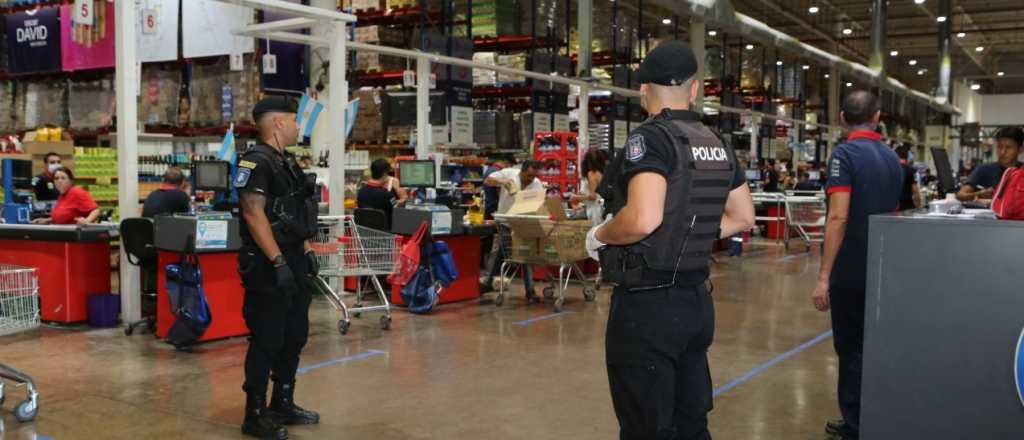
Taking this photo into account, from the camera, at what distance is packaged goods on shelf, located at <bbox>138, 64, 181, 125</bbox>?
460 inches

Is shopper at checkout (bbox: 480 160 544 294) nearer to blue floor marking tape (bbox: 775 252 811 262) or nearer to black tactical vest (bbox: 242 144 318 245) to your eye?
black tactical vest (bbox: 242 144 318 245)

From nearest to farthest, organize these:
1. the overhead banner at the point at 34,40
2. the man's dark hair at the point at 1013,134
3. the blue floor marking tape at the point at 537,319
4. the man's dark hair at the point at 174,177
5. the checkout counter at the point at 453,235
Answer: the man's dark hair at the point at 1013,134
the man's dark hair at the point at 174,177
the blue floor marking tape at the point at 537,319
the checkout counter at the point at 453,235
the overhead banner at the point at 34,40

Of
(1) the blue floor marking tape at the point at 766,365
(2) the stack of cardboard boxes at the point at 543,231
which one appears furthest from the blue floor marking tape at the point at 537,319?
(1) the blue floor marking tape at the point at 766,365

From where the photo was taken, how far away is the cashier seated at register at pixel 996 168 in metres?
6.48

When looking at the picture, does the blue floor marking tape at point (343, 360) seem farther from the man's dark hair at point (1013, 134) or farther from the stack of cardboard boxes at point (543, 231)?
the man's dark hair at point (1013, 134)

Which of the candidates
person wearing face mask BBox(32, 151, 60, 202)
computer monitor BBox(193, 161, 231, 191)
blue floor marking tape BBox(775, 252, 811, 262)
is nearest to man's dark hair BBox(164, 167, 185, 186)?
computer monitor BBox(193, 161, 231, 191)

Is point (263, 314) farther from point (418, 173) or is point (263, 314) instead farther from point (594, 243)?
point (418, 173)

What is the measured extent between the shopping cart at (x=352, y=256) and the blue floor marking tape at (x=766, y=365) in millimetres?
2824

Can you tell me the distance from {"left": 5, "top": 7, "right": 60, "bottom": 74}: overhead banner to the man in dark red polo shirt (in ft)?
37.2

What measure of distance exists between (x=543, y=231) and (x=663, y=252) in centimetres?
547

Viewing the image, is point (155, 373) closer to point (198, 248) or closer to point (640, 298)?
point (198, 248)

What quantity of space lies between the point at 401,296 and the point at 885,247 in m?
5.47

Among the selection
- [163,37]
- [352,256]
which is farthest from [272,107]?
[163,37]

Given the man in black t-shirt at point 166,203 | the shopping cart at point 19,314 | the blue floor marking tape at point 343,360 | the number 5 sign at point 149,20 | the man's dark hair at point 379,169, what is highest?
the number 5 sign at point 149,20
